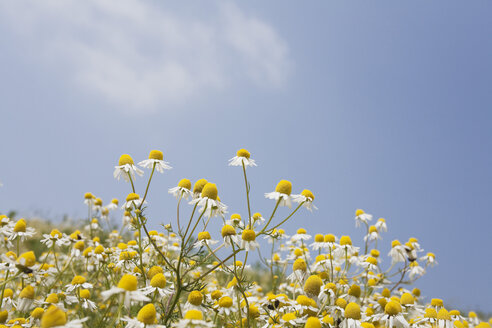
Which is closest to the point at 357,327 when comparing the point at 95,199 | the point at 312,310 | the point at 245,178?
the point at 312,310

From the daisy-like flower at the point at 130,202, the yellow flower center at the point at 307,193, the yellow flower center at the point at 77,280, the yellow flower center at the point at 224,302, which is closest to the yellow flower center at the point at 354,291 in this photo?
the yellow flower center at the point at 307,193

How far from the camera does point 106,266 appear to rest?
480 centimetres

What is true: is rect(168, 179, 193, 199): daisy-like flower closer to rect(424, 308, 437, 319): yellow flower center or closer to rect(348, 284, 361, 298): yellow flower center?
rect(348, 284, 361, 298): yellow flower center

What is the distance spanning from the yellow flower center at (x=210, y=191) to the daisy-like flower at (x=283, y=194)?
534mm

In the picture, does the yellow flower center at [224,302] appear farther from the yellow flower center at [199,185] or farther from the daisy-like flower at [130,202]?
the daisy-like flower at [130,202]

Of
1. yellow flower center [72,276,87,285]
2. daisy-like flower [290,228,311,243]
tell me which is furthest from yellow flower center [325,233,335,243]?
yellow flower center [72,276,87,285]

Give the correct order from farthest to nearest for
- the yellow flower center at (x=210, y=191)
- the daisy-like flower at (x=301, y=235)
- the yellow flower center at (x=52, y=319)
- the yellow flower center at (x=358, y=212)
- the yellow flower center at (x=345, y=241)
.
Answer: the yellow flower center at (x=358, y=212) → the daisy-like flower at (x=301, y=235) → the yellow flower center at (x=345, y=241) → the yellow flower center at (x=210, y=191) → the yellow flower center at (x=52, y=319)

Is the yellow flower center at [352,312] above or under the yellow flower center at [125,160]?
under

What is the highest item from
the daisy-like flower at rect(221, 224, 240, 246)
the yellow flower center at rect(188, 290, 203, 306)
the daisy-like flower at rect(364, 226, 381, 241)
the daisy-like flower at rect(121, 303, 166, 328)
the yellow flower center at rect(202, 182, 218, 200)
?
the daisy-like flower at rect(364, 226, 381, 241)

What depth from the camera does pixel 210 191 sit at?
3.14 metres

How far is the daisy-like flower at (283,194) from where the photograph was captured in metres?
3.44

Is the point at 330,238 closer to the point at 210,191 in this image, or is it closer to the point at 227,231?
the point at 227,231

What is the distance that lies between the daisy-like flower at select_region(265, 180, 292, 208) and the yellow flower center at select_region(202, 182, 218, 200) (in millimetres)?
534

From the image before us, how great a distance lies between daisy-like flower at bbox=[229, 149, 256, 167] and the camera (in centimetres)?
363
